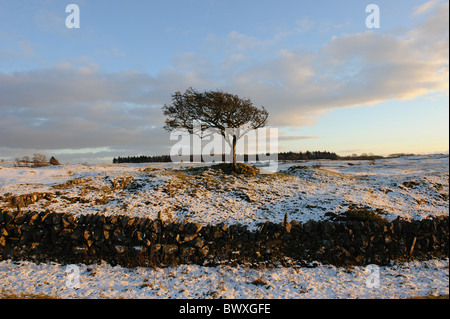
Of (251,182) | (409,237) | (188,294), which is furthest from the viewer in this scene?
(251,182)

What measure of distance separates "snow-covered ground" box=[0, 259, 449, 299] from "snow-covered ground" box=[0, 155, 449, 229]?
11.4 feet

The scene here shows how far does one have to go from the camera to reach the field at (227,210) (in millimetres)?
8141

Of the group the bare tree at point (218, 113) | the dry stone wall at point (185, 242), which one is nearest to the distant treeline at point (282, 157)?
the bare tree at point (218, 113)

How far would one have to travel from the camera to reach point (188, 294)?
7.80m

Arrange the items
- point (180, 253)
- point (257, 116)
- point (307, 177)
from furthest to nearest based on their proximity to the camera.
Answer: point (257, 116) < point (307, 177) < point (180, 253)

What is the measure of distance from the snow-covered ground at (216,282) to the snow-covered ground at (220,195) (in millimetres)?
3484

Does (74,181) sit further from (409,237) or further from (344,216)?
(409,237)

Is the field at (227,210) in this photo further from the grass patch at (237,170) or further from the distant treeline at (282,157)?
the distant treeline at (282,157)

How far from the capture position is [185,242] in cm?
1032

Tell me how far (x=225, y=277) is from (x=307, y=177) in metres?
16.4

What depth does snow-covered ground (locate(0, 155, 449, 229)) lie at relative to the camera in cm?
1337

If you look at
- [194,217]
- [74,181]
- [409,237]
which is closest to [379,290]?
[409,237]
